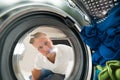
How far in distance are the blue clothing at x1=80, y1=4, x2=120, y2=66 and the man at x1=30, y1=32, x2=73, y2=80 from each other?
77cm

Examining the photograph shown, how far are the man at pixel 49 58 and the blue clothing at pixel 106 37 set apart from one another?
77cm

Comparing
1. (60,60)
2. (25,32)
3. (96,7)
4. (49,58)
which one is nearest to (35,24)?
(25,32)

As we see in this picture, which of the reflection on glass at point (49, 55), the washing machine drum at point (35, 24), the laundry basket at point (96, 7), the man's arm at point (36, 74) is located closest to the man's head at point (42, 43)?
the reflection on glass at point (49, 55)

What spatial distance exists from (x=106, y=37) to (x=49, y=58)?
1099 millimetres

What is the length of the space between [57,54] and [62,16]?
2.61ft

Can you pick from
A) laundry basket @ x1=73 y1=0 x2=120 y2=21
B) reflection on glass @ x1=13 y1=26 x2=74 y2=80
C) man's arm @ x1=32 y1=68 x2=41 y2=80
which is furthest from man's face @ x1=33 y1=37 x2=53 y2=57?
laundry basket @ x1=73 y1=0 x2=120 y2=21

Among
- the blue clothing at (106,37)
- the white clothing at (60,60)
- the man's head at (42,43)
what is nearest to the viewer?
the blue clothing at (106,37)

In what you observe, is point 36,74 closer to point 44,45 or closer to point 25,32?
point 44,45

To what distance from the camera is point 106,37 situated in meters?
0.80

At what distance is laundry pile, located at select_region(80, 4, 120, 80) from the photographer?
77 cm

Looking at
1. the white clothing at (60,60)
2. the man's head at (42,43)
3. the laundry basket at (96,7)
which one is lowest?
the white clothing at (60,60)

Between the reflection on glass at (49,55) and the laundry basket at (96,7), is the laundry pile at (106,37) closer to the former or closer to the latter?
the laundry basket at (96,7)

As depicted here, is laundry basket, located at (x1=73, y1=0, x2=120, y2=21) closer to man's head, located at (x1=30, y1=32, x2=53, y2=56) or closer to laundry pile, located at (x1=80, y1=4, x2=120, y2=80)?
laundry pile, located at (x1=80, y1=4, x2=120, y2=80)

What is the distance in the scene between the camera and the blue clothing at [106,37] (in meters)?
0.77
